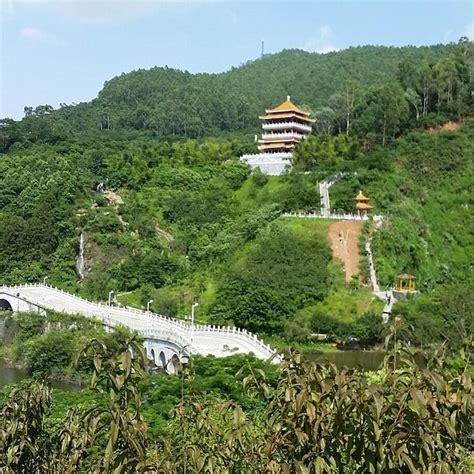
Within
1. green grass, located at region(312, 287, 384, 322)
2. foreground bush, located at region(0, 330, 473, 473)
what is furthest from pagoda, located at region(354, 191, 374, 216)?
foreground bush, located at region(0, 330, 473, 473)

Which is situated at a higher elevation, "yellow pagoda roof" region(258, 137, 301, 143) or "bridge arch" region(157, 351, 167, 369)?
"yellow pagoda roof" region(258, 137, 301, 143)

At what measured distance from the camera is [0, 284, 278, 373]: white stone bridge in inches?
1240

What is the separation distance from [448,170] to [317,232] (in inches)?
594

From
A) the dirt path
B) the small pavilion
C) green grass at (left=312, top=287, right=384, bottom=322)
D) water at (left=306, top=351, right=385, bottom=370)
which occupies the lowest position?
water at (left=306, top=351, right=385, bottom=370)

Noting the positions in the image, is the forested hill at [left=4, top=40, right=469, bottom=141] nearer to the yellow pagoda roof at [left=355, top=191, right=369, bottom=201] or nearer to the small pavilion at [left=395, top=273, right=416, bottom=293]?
the yellow pagoda roof at [left=355, top=191, right=369, bottom=201]

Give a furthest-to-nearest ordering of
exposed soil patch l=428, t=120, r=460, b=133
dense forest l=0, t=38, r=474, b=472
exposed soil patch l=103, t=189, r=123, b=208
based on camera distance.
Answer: exposed soil patch l=428, t=120, r=460, b=133 → exposed soil patch l=103, t=189, r=123, b=208 → dense forest l=0, t=38, r=474, b=472

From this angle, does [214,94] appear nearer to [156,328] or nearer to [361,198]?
[361,198]

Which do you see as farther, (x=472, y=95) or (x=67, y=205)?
(x=472, y=95)

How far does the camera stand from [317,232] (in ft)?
150

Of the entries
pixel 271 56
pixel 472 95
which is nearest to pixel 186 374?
pixel 472 95

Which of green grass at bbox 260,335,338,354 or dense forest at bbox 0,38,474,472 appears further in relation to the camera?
green grass at bbox 260,335,338,354

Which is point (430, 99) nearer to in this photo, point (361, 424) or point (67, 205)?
point (67, 205)

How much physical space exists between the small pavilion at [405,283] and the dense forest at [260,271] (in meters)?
0.55

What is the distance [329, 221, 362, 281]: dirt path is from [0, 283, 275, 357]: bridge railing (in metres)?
9.10
